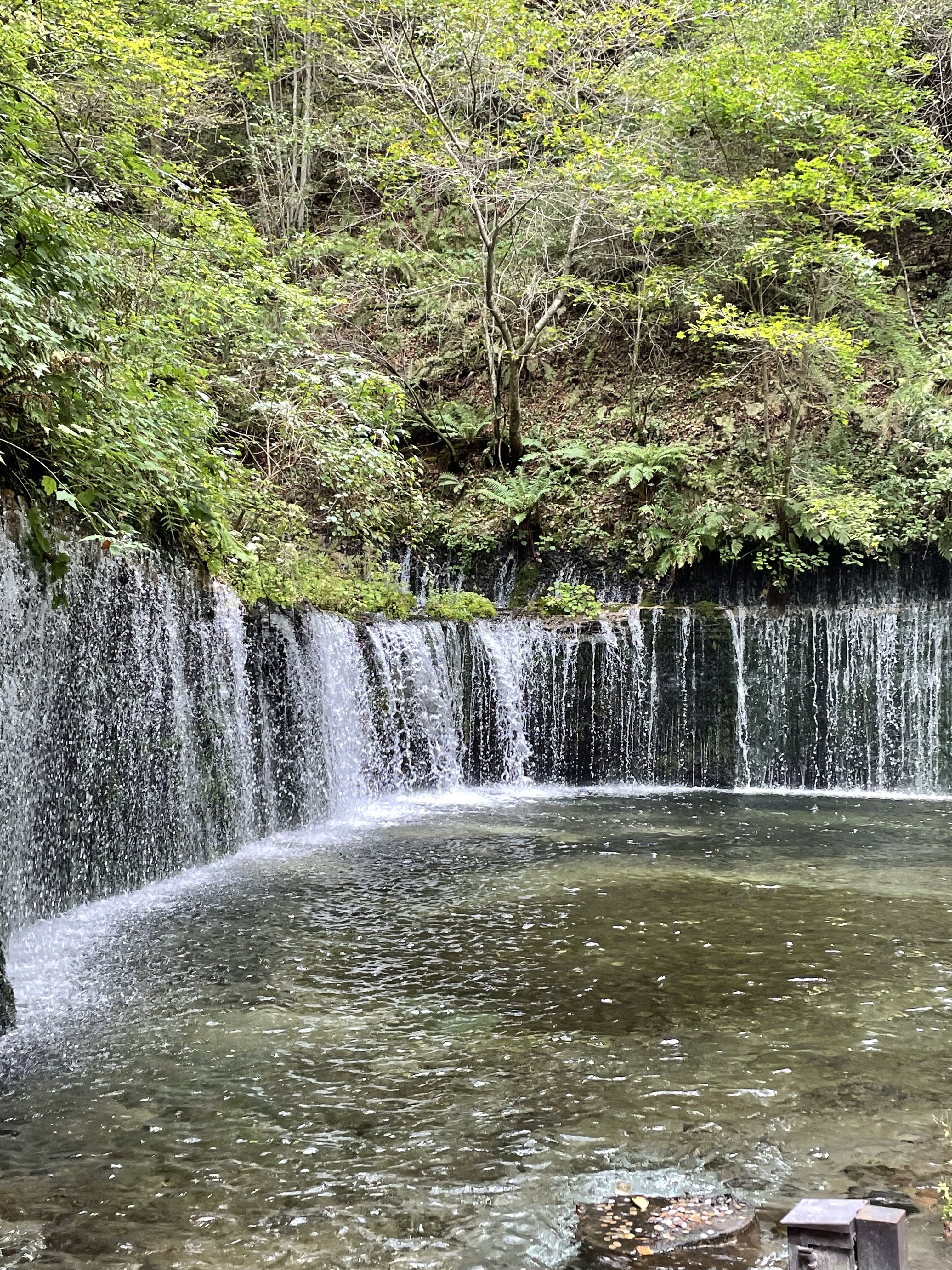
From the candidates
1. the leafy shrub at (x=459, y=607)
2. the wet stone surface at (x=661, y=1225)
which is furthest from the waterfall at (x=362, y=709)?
the wet stone surface at (x=661, y=1225)

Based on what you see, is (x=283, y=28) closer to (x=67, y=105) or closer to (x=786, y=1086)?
(x=67, y=105)

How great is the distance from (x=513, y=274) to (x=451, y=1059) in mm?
16746

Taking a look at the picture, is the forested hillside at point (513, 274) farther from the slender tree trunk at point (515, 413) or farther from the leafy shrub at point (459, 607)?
the leafy shrub at point (459, 607)

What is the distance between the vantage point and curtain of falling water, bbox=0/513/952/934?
7.21 m

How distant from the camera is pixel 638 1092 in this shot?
13.7 feet

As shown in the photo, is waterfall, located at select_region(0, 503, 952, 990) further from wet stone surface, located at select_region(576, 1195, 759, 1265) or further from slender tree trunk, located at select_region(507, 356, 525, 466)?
slender tree trunk, located at select_region(507, 356, 525, 466)

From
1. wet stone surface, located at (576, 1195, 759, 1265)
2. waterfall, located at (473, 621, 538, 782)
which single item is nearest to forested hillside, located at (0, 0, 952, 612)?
waterfall, located at (473, 621, 538, 782)

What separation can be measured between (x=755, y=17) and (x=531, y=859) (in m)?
14.4

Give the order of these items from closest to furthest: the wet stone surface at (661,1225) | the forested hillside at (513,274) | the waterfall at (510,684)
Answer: the wet stone surface at (661,1225) < the forested hillside at (513,274) < the waterfall at (510,684)

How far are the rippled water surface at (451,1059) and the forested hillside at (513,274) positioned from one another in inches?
130

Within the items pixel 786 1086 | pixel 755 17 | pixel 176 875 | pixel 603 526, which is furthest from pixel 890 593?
pixel 786 1086

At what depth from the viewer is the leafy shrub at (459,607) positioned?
14781 mm

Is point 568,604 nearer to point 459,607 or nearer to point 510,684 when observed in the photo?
point 510,684

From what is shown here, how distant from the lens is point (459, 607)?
15.0 m
